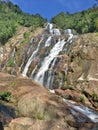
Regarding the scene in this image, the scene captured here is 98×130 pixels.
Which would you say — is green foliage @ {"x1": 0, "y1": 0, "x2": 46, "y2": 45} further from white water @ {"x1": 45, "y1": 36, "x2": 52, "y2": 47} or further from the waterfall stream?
the waterfall stream

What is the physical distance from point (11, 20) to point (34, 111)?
63.2 m

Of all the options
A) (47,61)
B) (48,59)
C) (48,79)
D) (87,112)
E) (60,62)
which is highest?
(48,59)

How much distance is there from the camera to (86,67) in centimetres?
4238

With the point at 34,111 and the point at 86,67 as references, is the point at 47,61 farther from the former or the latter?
the point at 34,111

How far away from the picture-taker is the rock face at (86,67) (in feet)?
128

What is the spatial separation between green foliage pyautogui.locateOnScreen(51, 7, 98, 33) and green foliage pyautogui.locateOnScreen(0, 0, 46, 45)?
19.9ft

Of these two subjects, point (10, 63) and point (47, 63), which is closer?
point (47, 63)

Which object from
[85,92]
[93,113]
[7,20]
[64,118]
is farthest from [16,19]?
[64,118]

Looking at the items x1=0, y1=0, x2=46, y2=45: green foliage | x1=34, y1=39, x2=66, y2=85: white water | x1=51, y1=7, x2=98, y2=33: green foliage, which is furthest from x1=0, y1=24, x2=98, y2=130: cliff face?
x1=51, y1=7, x2=98, y2=33: green foliage

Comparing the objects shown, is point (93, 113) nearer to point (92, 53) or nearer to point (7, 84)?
point (7, 84)

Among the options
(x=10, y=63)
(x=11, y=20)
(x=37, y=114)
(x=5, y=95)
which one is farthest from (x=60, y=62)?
(x=11, y=20)

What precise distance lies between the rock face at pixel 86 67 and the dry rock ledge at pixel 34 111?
32.1 feet

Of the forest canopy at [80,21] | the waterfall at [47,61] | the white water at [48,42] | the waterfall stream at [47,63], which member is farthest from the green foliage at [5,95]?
the forest canopy at [80,21]

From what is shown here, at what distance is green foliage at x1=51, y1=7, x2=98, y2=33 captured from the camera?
73.9m
